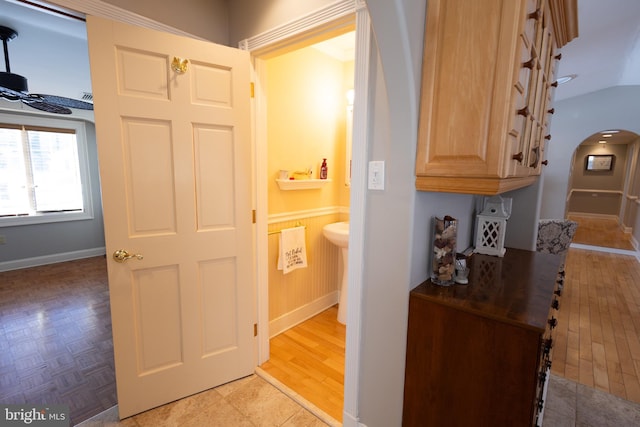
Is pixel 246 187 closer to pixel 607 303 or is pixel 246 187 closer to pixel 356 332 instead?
pixel 356 332

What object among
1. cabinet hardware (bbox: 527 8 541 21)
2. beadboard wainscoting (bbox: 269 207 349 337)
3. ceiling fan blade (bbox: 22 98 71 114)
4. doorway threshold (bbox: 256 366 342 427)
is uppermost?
ceiling fan blade (bbox: 22 98 71 114)

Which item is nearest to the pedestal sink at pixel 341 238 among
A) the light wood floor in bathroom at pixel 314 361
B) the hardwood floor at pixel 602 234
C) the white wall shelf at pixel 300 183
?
the light wood floor in bathroom at pixel 314 361

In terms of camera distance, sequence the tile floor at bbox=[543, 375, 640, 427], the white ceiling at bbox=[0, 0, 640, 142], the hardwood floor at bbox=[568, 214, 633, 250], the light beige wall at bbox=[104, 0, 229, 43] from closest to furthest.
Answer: the light beige wall at bbox=[104, 0, 229, 43], the tile floor at bbox=[543, 375, 640, 427], the white ceiling at bbox=[0, 0, 640, 142], the hardwood floor at bbox=[568, 214, 633, 250]

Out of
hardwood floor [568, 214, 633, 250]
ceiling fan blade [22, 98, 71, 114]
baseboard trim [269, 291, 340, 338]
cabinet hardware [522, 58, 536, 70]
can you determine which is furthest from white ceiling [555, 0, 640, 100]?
ceiling fan blade [22, 98, 71, 114]

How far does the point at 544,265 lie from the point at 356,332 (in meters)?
1.23

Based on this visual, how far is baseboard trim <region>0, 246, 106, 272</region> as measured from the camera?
4309 mm

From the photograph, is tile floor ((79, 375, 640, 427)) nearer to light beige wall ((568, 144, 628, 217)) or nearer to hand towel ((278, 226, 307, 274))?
hand towel ((278, 226, 307, 274))

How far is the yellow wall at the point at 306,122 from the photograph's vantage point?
2.47 metres

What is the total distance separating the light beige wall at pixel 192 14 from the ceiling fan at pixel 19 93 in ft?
5.09

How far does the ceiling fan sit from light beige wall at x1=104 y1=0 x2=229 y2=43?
1552mm

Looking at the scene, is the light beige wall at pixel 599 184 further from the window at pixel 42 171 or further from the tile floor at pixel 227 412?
the window at pixel 42 171

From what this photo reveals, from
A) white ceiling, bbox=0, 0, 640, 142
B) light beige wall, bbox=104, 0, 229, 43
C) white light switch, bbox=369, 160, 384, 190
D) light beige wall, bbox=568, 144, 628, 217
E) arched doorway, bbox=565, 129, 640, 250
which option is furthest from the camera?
light beige wall, bbox=568, 144, 628, 217

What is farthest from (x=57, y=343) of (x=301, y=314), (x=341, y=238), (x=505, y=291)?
(x=505, y=291)

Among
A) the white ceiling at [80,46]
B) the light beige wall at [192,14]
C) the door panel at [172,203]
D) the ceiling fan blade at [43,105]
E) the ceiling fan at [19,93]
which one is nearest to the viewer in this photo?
the door panel at [172,203]
